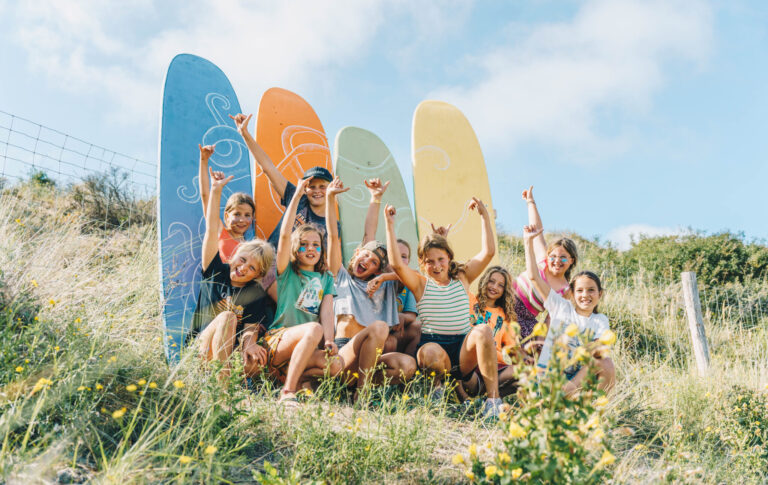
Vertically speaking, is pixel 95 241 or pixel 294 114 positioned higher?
pixel 294 114

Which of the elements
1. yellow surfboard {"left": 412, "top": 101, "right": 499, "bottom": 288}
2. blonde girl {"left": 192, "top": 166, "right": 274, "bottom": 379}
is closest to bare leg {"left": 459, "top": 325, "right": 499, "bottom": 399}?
blonde girl {"left": 192, "top": 166, "right": 274, "bottom": 379}

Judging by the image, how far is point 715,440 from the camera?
300 centimetres

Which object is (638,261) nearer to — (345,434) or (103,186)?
(345,434)

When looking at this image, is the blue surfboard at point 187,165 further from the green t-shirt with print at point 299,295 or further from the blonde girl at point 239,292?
the green t-shirt with print at point 299,295

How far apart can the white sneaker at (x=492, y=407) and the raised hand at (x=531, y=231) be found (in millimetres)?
1055

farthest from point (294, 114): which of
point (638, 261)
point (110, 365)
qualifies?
point (638, 261)

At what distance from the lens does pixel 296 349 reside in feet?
8.36

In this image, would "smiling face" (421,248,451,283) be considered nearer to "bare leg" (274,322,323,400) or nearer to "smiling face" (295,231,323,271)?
"smiling face" (295,231,323,271)

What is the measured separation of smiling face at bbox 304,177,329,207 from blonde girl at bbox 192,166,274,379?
71 centimetres

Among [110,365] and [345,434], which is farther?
[110,365]

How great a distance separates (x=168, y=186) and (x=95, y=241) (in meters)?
1.69

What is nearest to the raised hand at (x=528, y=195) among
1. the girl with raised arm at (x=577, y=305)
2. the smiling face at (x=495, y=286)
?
the girl with raised arm at (x=577, y=305)

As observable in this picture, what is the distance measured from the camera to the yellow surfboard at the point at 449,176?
464 cm

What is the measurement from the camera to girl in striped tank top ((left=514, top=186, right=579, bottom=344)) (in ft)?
10.8
